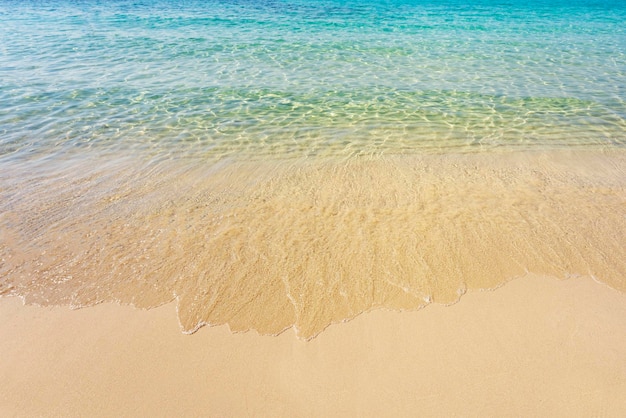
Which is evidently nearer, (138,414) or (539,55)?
(138,414)

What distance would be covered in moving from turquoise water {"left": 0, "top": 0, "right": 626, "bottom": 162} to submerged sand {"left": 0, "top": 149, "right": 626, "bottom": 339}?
93 cm

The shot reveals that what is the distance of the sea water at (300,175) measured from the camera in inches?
156

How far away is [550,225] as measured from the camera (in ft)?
15.5

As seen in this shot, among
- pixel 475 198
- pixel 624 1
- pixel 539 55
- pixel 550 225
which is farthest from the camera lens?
pixel 624 1

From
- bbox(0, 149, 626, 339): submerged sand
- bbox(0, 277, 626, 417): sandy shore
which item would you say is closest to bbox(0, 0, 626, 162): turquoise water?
bbox(0, 149, 626, 339): submerged sand

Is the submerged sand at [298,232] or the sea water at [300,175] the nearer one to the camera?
the submerged sand at [298,232]

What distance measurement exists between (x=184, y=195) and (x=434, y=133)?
464cm

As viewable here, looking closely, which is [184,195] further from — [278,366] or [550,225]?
[550,225]

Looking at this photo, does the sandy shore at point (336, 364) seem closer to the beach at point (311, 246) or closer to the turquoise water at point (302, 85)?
the beach at point (311, 246)

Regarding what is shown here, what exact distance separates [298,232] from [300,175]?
1504 millimetres

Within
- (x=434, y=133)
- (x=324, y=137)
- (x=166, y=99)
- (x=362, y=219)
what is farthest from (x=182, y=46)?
(x=362, y=219)

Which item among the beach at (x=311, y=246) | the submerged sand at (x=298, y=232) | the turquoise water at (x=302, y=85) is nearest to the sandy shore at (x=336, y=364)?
the beach at (x=311, y=246)

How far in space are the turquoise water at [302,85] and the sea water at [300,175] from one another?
0.07m

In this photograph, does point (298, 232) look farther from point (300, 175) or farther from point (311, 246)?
point (300, 175)
